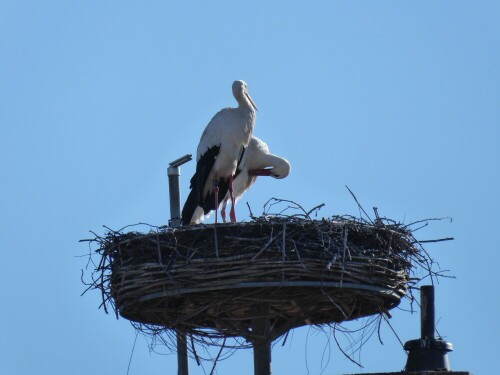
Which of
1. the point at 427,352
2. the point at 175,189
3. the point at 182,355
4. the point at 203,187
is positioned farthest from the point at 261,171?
the point at 427,352

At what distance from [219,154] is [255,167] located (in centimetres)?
79

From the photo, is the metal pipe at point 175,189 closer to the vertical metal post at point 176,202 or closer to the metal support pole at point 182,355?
the vertical metal post at point 176,202

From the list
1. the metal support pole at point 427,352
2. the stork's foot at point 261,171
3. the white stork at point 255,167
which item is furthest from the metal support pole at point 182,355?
the stork's foot at point 261,171

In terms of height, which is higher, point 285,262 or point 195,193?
point 195,193

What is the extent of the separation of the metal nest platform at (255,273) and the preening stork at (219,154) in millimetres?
3347

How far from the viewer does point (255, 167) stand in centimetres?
1488

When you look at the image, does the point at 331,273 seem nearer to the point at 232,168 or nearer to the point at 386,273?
the point at 386,273

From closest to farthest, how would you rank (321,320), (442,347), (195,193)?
1. (442,347)
2. (321,320)
3. (195,193)

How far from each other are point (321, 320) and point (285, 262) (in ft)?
3.91

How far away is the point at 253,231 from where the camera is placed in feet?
33.7

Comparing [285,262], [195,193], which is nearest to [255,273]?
[285,262]

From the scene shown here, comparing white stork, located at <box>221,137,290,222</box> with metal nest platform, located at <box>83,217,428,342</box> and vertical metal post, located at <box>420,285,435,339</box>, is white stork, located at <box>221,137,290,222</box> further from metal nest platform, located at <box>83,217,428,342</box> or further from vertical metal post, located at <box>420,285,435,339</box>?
vertical metal post, located at <box>420,285,435,339</box>

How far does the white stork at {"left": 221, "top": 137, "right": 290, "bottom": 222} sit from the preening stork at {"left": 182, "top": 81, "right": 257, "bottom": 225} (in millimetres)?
238

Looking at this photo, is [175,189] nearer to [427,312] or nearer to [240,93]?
[427,312]
